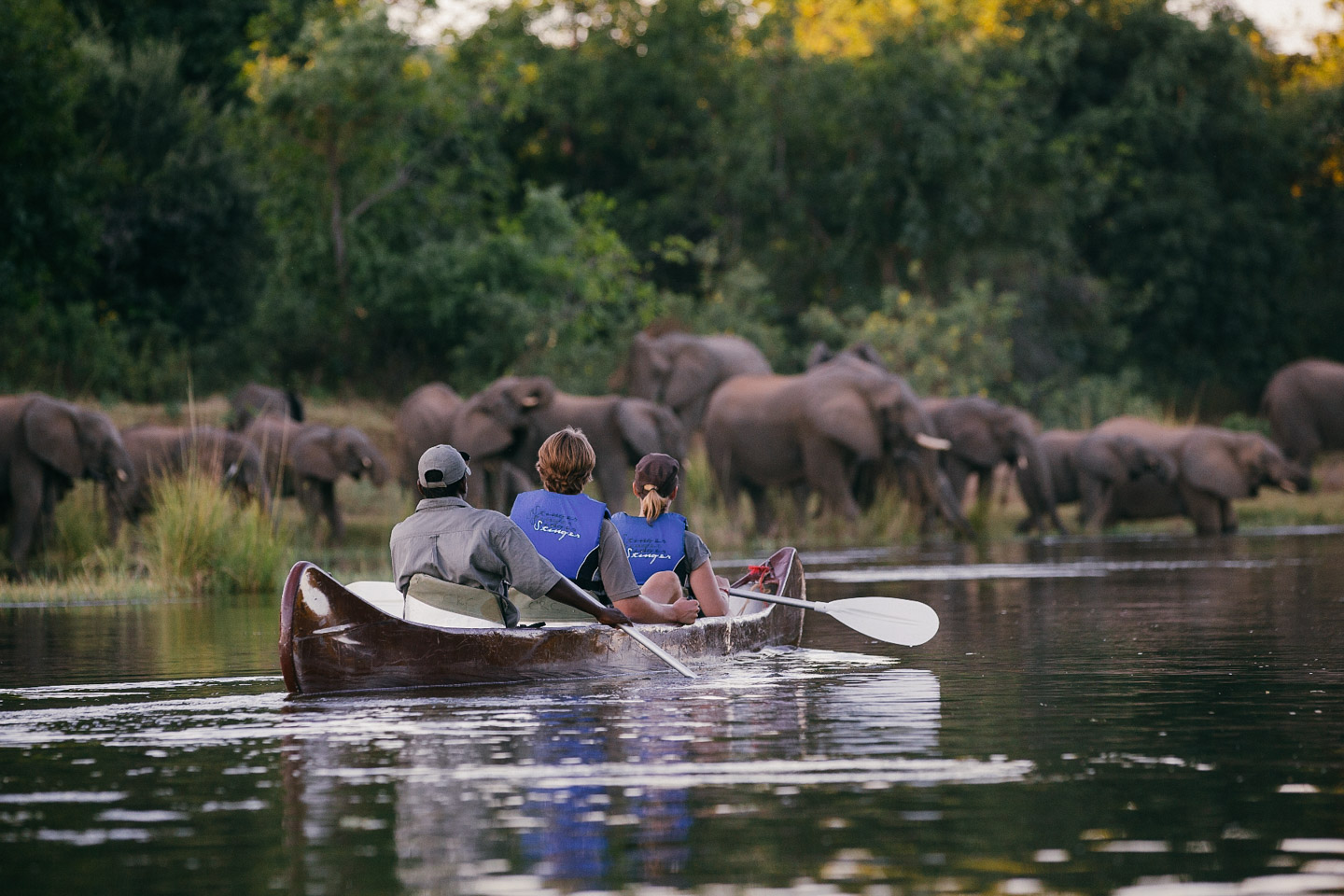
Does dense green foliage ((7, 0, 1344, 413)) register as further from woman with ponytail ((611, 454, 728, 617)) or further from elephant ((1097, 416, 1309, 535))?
woman with ponytail ((611, 454, 728, 617))

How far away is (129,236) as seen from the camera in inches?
1293

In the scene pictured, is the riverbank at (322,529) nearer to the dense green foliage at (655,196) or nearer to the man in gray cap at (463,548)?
the dense green foliage at (655,196)

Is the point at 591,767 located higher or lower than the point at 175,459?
lower

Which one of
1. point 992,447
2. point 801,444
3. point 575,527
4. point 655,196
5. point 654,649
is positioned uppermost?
point 655,196

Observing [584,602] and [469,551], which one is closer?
[469,551]

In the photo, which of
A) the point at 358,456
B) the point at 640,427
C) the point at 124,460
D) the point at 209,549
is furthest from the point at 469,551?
the point at 640,427

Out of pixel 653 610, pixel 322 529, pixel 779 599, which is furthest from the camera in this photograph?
pixel 322 529

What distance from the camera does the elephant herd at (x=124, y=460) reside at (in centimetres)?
2259

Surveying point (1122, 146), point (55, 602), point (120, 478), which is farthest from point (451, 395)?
point (1122, 146)

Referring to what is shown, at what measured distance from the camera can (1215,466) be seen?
31.8m

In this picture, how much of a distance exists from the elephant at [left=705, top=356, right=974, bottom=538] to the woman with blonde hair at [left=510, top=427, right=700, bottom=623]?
62.0 feet

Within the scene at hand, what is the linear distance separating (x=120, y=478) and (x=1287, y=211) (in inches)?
1372

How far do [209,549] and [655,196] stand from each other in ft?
98.6

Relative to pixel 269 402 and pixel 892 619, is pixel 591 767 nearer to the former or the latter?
pixel 892 619
